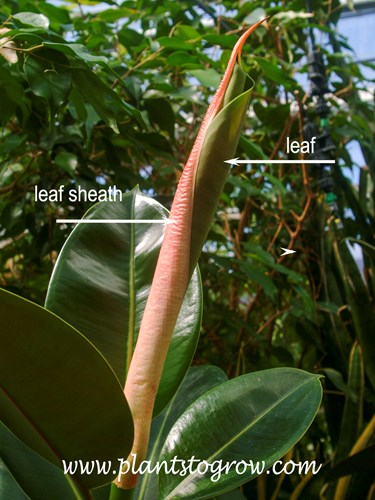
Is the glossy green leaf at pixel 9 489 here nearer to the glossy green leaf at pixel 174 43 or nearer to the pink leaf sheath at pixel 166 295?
the pink leaf sheath at pixel 166 295

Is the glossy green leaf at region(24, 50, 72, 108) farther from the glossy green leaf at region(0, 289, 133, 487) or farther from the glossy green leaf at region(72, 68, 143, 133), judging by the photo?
the glossy green leaf at region(0, 289, 133, 487)

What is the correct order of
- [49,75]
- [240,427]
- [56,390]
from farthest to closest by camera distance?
[49,75] → [240,427] → [56,390]

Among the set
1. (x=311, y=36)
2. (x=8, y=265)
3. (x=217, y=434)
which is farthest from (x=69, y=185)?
(x=311, y=36)

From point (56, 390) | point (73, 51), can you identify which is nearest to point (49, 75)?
point (73, 51)

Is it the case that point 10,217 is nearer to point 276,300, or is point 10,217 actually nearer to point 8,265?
point 8,265

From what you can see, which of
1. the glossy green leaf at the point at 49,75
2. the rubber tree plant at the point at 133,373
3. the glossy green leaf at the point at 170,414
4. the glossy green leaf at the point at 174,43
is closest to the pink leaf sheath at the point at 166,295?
the rubber tree plant at the point at 133,373

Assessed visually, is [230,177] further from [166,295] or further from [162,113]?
[166,295]
